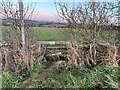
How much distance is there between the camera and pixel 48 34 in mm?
7270

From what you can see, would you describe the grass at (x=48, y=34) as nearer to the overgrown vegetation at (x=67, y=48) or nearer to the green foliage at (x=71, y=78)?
the overgrown vegetation at (x=67, y=48)

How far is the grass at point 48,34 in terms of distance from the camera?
7047mm

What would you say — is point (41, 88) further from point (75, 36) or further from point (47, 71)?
point (75, 36)

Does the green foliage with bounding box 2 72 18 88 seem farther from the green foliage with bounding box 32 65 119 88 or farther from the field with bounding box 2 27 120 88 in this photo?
the green foliage with bounding box 32 65 119 88

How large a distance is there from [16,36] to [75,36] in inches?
49.5

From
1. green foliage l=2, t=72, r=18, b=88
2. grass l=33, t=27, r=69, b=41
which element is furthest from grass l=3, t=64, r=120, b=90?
grass l=33, t=27, r=69, b=41

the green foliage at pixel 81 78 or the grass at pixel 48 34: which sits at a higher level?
the grass at pixel 48 34

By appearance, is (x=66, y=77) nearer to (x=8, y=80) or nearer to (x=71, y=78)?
(x=71, y=78)

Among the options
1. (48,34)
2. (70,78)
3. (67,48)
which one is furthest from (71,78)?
(48,34)

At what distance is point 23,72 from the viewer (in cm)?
644

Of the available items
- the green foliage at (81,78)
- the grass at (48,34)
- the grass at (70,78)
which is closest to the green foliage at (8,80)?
the grass at (70,78)

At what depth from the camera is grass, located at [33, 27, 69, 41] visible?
7.05 meters

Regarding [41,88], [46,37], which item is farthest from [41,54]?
[41,88]

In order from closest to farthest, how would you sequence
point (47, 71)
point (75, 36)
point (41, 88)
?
point (41, 88) < point (47, 71) < point (75, 36)
